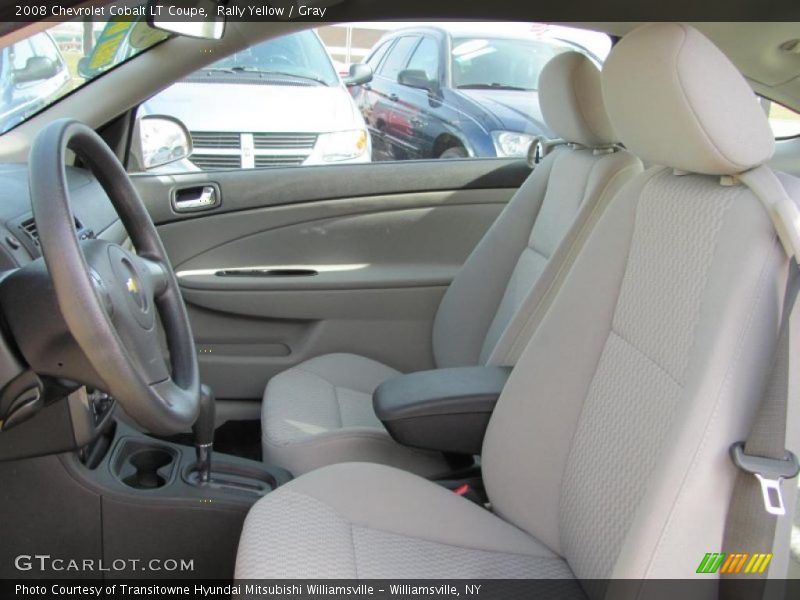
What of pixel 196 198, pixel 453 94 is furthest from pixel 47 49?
pixel 453 94

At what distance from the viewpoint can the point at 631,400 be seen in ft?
4.14

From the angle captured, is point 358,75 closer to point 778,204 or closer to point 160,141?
point 160,141

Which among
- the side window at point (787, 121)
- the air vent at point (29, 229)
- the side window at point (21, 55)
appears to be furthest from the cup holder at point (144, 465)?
the side window at point (787, 121)

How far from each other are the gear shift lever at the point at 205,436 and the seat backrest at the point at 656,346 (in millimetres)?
533

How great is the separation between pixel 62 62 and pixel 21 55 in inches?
10.4

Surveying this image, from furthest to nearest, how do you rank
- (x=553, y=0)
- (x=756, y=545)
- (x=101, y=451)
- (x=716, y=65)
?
1. (x=553, y=0)
2. (x=101, y=451)
3. (x=716, y=65)
4. (x=756, y=545)

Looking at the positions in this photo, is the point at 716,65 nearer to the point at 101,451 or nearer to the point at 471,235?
the point at 101,451

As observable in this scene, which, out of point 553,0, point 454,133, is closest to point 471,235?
point 454,133

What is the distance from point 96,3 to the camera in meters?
1.22

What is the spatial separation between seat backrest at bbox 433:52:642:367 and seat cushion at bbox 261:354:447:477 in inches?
10.9

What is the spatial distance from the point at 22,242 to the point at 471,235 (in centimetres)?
151

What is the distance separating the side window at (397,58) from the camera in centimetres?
316

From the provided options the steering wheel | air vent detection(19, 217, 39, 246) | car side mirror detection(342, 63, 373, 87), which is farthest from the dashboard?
car side mirror detection(342, 63, 373, 87)

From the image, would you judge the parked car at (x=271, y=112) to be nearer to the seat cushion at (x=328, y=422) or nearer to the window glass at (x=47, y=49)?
the window glass at (x=47, y=49)
